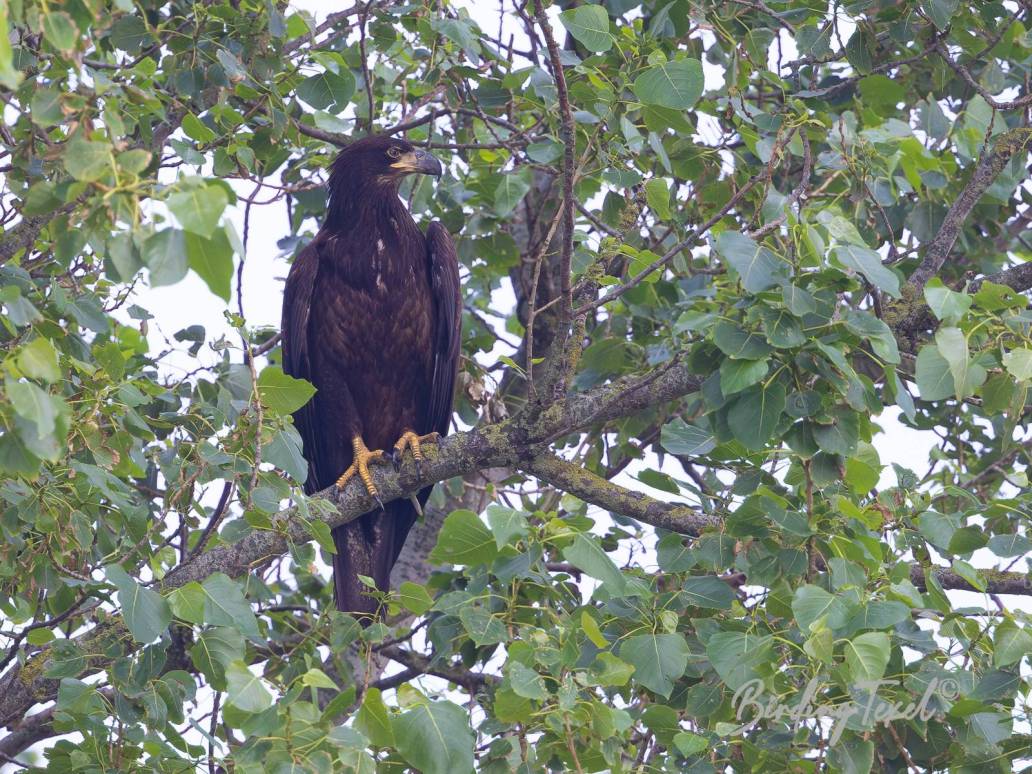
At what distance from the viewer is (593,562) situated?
8.36 ft

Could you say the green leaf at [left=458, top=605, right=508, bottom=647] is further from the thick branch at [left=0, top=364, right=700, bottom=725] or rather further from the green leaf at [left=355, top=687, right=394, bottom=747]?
the thick branch at [left=0, top=364, right=700, bottom=725]

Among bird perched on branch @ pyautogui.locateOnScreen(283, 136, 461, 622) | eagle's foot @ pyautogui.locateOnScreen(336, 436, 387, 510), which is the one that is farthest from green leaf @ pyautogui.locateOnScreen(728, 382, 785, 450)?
bird perched on branch @ pyautogui.locateOnScreen(283, 136, 461, 622)

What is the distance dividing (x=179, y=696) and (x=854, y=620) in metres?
1.53


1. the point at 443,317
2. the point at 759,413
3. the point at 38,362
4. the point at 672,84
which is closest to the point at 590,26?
the point at 672,84

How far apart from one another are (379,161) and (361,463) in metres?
1.33

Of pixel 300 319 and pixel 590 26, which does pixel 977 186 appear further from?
pixel 300 319

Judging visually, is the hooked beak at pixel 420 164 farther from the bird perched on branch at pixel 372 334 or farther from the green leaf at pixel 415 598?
the green leaf at pixel 415 598

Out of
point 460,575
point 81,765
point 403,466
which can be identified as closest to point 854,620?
point 460,575

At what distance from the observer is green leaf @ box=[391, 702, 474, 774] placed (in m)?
2.30

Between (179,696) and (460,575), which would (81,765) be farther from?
(460,575)

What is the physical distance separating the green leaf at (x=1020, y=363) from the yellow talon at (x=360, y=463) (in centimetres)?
237

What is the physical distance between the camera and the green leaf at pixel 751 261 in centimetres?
241

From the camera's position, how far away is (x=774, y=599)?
265 centimetres
